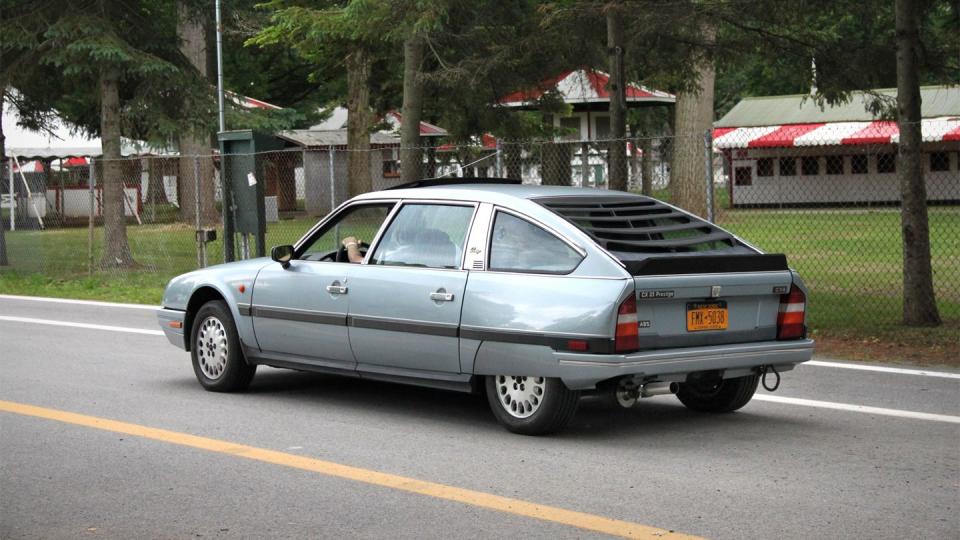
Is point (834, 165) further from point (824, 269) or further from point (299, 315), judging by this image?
point (299, 315)

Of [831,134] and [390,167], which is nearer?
[831,134]

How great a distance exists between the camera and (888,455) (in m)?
7.50

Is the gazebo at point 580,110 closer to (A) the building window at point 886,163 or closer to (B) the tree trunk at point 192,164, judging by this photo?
(A) the building window at point 886,163

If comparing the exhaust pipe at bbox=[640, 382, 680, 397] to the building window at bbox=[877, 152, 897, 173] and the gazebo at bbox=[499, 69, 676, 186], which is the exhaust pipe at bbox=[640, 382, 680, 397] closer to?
the gazebo at bbox=[499, 69, 676, 186]

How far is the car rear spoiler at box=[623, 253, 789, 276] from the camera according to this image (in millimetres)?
7719

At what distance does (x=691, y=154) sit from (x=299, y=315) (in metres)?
24.1

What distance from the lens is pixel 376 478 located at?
6.98m

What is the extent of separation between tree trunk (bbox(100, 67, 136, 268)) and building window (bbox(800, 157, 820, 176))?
2793 centimetres

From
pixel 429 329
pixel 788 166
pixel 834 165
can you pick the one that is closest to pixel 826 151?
pixel 834 165

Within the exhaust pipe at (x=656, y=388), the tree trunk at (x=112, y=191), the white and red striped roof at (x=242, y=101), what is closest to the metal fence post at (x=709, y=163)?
the exhaust pipe at (x=656, y=388)

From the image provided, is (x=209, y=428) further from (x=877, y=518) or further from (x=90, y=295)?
(x=90, y=295)

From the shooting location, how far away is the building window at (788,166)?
4553 centimetres

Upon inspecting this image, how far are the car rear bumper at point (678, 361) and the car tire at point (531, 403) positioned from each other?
17 cm

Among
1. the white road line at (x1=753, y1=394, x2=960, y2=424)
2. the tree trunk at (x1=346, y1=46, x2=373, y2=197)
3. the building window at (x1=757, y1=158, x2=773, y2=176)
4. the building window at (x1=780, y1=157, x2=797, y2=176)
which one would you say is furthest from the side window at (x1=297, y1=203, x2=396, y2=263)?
the building window at (x1=757, y1=158, x2=773, y2=176)
